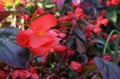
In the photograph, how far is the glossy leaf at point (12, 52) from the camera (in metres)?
0.65

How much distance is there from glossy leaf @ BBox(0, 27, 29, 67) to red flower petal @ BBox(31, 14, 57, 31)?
0.06 meters

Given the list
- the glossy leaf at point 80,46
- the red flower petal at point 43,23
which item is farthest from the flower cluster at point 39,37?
the glossy leaf at point 80,46

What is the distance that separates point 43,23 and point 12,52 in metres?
0.11

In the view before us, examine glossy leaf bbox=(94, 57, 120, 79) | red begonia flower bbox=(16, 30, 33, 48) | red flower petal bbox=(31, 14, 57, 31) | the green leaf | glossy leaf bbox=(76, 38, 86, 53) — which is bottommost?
the green leaf

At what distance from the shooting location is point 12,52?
2.18ft

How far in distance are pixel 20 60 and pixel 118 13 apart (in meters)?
2.39

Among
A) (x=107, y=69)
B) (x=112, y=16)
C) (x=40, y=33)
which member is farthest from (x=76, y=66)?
(x=112, y=16)

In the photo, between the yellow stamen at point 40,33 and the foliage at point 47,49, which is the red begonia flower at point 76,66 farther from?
the yellow stamen at point 40,33

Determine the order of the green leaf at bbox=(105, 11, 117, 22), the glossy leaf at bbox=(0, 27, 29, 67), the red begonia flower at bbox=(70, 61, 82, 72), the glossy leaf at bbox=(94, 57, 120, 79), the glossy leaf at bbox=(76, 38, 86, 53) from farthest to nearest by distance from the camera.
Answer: the green leaf at bbox=(105, 11, 117, 22)
the glossy leaf at bbox=(76, 38, 86, 53)
the red begonia flower at bbox=(70, 61, 82, 72)
the glossy leaf at bbox=(94, 57, 120, 79)
the glossy leaf at bbox=(0, 27, 29, 67)

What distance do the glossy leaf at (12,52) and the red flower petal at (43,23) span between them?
61mm

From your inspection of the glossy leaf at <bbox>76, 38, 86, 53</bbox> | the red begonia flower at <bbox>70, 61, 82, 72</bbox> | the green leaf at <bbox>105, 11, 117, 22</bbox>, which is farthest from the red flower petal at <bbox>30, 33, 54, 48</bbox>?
the green leaf at <bbox>105, 11, 117, 22</bbox>

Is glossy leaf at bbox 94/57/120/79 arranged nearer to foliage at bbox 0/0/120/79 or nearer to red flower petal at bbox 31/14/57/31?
foliage at bbox 0/0/120/79

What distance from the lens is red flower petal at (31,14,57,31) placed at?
70 centimetres

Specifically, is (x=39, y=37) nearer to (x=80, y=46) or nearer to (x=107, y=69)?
(x=107, y=69)
